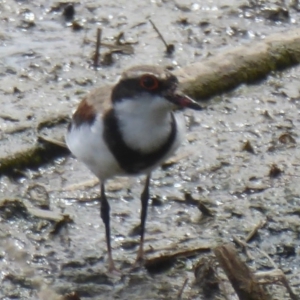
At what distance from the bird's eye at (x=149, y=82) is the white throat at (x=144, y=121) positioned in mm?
47

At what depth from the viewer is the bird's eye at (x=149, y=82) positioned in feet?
17.3

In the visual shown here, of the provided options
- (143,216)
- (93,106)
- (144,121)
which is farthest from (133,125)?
(143,216)

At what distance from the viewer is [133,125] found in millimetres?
5367

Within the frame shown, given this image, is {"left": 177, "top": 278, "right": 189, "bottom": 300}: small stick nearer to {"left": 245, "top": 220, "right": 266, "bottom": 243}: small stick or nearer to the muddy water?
the muddy water

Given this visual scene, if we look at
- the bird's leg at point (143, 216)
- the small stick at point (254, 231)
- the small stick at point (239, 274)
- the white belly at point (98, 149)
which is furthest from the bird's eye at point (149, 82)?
the small stick at point (254, 231)

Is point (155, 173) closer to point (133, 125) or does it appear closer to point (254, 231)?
point (254, 231)

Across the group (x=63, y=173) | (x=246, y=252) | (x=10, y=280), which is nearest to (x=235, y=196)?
(x=246, y=252)

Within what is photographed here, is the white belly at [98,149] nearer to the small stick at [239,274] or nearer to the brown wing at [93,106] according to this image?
the brown wing at [93,106]

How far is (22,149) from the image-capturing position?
272 inches

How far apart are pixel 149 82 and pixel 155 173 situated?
65.3 inches

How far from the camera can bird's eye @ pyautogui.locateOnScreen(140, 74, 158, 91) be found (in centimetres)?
529

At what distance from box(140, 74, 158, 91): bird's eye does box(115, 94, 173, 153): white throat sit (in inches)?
1.9

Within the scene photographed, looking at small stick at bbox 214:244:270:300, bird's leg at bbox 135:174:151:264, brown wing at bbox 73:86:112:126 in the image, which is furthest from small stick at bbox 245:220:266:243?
brown wing at bbox 73:86:112:126

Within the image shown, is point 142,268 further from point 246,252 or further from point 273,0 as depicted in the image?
point 273,0
